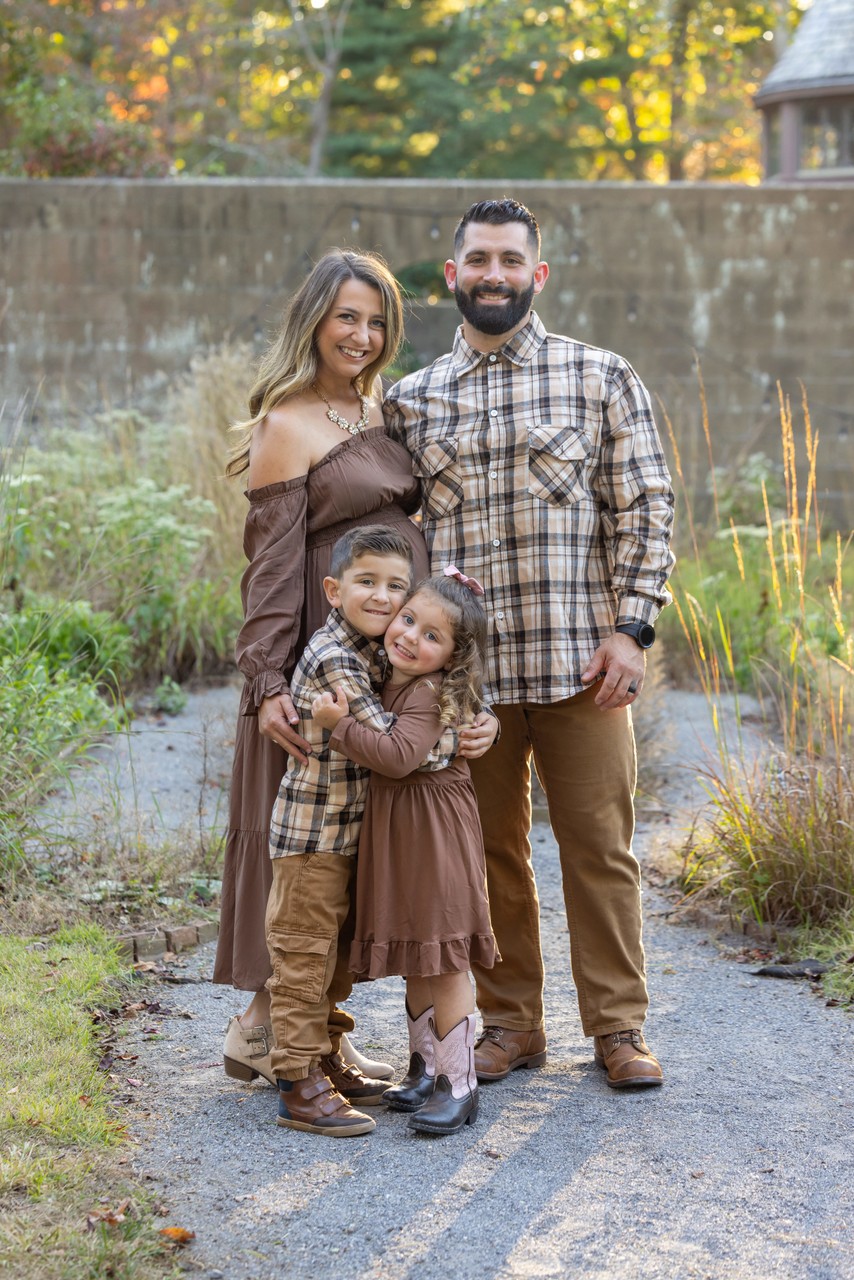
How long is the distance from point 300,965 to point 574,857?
855 millimetres

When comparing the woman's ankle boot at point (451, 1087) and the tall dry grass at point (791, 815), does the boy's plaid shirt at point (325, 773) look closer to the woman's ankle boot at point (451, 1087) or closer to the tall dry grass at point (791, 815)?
the woman's ankle boot at point (451, 1087)

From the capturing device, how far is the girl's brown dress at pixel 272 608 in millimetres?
3479

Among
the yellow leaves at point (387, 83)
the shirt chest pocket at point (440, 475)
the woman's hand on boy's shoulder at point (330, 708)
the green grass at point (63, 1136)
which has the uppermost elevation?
the yellow leaves at point (387, 83)

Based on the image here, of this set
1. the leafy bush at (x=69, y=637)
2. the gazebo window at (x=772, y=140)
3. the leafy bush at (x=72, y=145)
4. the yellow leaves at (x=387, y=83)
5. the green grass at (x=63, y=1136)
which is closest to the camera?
the green grass at (x=63, y=1136)

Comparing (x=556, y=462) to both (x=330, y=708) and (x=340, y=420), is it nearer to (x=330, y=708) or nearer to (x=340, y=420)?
(x=340, y=420)

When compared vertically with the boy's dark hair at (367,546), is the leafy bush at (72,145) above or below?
above

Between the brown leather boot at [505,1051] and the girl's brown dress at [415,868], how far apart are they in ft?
1.65

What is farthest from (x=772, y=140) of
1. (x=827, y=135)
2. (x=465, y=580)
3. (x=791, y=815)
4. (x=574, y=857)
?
(x=465, y=580)

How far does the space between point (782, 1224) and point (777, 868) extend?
2.06 meters

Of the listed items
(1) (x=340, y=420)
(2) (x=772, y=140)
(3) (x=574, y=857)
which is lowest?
(3) (x=574, y=857)

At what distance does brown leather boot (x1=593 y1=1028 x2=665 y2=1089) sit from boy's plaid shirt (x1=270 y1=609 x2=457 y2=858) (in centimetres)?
94

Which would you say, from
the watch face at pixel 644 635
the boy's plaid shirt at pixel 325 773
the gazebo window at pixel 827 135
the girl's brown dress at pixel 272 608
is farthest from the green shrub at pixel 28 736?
the gazebo window at pixel 827 135

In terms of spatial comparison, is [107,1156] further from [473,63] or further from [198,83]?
[198,83]

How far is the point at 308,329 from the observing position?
11.8 feet
